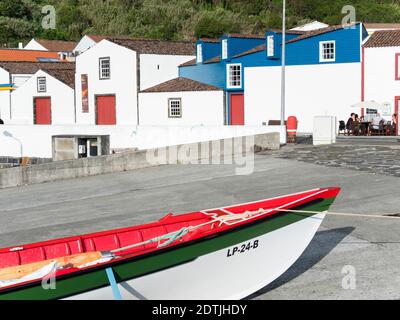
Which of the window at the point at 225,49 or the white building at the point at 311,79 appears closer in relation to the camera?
the white building at the point at 311,79

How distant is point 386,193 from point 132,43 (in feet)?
116

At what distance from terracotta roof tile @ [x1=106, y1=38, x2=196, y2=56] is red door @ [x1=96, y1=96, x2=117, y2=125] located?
14.3 ft

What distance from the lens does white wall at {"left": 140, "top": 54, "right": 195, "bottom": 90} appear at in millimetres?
48812

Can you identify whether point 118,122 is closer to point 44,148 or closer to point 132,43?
point 132,43

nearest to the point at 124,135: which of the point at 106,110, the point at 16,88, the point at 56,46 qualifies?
the point at 106,110

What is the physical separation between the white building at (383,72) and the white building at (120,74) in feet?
56.9

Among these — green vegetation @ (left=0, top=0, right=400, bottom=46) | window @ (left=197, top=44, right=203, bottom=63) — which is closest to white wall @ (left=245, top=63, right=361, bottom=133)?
window @ (left=197, top=44, right=203, bottom=63)

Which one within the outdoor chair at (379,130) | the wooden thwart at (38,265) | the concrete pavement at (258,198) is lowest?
the concrete pavement at (258,198)

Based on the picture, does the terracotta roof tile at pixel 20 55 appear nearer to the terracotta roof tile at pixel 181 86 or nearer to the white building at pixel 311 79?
the terracotta roof tile at pixel 181 86

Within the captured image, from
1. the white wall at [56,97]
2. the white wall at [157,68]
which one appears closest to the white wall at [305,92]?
the white wall at [157,68]

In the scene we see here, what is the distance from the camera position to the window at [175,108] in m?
46.2

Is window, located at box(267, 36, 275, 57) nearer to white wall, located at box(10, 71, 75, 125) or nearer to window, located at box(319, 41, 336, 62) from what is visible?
window, located at box(319, 41, 336, 62)

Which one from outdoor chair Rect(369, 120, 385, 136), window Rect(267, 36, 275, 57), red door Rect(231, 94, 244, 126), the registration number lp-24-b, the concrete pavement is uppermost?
window Rect(267, 36, 275, 57)

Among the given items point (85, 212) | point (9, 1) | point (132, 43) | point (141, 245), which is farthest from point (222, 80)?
point (9, 1)
